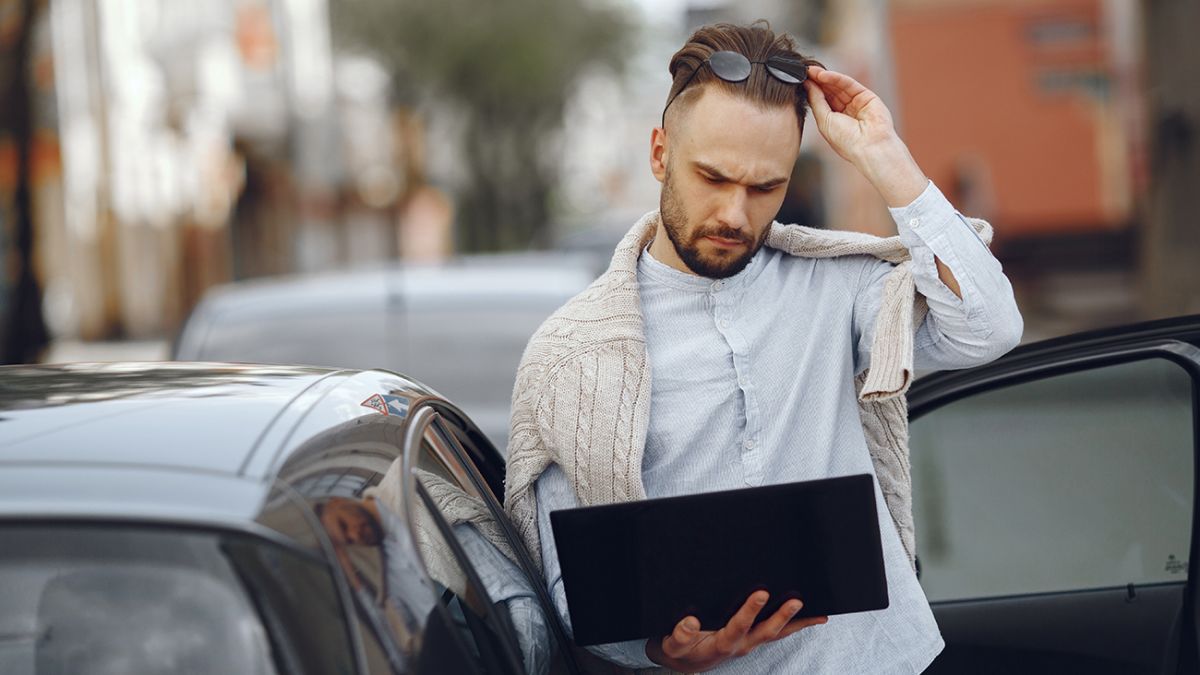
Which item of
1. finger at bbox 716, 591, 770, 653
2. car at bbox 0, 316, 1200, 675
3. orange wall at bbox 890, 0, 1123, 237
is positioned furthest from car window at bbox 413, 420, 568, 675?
orange wall at bbox 890, 0, 1123, 237

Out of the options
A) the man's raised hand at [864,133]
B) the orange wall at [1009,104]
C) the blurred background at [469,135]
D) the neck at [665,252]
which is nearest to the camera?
the man's raised hand at [864,133]

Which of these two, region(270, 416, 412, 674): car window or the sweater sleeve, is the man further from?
region(270, 416, 412, 674): car window

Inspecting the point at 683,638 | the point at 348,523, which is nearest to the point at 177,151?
the point at 683,638

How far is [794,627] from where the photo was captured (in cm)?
245

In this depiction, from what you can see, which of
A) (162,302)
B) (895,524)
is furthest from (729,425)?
(162,302)

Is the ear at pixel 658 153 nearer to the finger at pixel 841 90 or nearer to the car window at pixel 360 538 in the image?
the finger at pixel 841 90

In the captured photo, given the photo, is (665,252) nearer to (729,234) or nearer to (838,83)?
(729,234)

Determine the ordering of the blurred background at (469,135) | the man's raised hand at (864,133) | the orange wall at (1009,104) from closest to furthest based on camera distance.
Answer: the man's raised hand at (864,133)
the blurred background at (469,135)
the orange wall at (1009,104)

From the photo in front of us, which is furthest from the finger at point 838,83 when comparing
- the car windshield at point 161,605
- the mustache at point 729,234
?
the car windshield at point 161,605

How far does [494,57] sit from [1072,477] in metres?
43.1

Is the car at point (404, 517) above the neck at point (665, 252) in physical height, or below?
below

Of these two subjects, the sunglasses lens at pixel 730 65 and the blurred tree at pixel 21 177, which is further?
the blurred tree at pixel 21 177

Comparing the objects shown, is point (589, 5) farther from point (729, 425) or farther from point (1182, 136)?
point (729, 425)

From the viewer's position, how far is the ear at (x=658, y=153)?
2.84 metres
